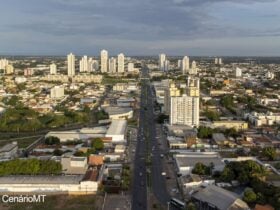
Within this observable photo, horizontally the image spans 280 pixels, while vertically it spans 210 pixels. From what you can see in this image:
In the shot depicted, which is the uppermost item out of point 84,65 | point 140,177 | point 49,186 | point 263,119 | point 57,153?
point 84,65

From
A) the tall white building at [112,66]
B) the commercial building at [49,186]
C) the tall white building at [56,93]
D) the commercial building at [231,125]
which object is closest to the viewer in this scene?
the commercial building at [49,186]

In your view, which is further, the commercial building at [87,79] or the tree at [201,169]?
the commercial building at [87,79]

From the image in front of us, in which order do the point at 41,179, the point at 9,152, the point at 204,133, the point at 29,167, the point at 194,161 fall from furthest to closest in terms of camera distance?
the point at 204,133
the point at 9,152
the point at 194,161
the point at 29,167
the point at 41,179

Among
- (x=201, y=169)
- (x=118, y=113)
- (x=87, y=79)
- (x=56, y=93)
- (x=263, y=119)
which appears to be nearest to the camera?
(x=201, y=169)

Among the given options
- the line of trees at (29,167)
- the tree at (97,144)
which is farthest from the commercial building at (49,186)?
the tree at (97,144)

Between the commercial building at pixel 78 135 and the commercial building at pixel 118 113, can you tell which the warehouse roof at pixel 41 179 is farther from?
the commercial building at pixel 118 113

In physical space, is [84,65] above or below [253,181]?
above

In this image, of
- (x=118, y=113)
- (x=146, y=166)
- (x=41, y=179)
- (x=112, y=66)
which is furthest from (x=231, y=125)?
(x=112, y=66)

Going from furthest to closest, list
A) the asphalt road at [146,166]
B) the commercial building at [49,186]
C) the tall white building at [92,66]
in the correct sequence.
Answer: the tall white building at [92,66] < the commercial building at [49,186] < the asphalt road at [146,166]

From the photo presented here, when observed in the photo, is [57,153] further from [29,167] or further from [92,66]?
[92,66]

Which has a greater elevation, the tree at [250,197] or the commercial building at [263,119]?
the commercial building at [263,119]

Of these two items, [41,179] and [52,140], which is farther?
[52,140]
